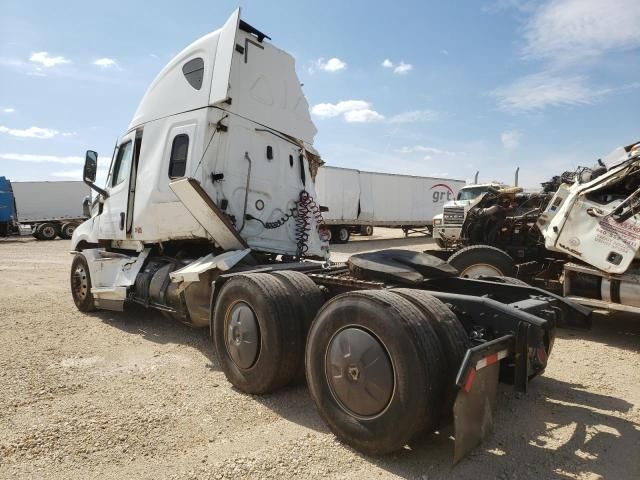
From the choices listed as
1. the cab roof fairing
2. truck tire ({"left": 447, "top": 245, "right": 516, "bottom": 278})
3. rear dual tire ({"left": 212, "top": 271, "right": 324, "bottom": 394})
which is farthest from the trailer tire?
truck tire ({"left": 447, "top": 245, "right": 516, "bottom": 278})

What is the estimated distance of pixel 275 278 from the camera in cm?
399

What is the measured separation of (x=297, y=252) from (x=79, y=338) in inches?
118

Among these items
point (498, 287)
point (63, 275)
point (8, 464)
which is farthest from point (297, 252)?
point (63, 275)

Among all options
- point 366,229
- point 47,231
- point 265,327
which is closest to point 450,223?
point 366,229

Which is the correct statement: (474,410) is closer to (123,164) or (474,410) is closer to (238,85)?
(238,85)

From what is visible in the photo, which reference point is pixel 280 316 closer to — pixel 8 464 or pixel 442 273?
pixel 442 273

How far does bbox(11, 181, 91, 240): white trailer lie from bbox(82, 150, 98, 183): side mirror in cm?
2082

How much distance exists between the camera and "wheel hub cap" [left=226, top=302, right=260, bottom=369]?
12.6 ft

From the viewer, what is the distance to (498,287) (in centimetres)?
401

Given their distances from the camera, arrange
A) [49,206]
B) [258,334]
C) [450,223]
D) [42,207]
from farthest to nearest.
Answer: [49,206] < [42,207] < [450,223] < [258,334]

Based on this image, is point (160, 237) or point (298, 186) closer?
point (160, 237)

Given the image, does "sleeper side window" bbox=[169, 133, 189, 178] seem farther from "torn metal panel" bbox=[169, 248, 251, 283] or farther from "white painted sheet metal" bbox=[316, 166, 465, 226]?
"white painted sheet metal" bbox=[316, 166, 465, 226]

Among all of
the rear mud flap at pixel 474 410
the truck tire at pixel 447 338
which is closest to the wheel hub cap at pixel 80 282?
the truck tire at pixel 447 338

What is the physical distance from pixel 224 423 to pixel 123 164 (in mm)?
4629
